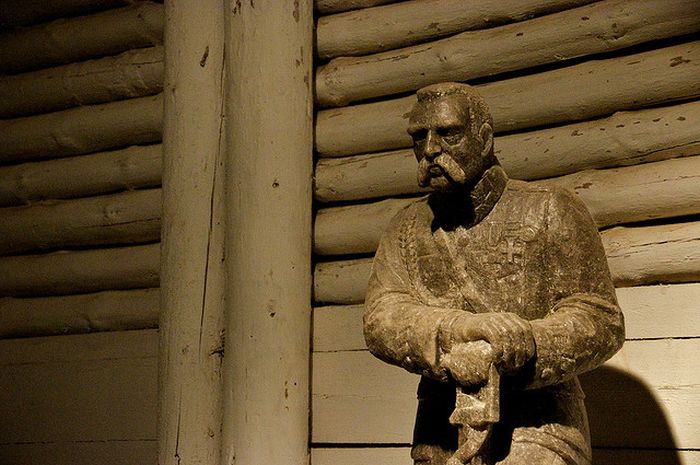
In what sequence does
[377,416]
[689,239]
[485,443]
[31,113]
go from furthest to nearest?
[31,113]
[377,416]
[689,239]
[485,443]

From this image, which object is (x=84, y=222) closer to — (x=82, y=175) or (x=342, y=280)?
(x=82, y=175)

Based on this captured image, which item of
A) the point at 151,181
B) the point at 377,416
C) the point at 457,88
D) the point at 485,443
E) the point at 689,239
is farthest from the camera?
the point at 151,181

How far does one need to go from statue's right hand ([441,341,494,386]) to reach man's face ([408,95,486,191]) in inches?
21.8

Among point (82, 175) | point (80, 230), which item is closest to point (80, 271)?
point (80, 230)

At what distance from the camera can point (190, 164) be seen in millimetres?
4797

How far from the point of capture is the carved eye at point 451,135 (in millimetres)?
3367

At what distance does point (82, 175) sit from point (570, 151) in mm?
2415

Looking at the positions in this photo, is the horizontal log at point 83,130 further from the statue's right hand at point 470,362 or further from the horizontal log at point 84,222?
the statue's right hand at point 470,362

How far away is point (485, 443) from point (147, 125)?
282 cm

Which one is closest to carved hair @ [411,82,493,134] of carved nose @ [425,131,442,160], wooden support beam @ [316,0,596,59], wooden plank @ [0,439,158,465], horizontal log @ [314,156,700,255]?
carved nose @ [425,131,442,160]

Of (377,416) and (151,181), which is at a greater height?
(151,181)

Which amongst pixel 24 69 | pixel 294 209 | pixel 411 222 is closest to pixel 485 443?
pixel 411 222

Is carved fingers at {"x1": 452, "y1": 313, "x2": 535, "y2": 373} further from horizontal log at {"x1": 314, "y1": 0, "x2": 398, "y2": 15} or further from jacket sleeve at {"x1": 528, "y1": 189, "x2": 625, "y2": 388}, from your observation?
horizontal log at {"x1": 314, "y1": 0, "x2": 398, "y2": 15}

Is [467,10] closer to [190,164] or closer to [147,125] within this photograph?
[190,164]
